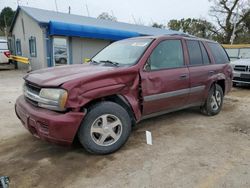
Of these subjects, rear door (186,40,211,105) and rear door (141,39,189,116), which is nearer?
rear door (141,39,189,116)

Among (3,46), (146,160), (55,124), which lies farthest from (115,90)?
(3,46)

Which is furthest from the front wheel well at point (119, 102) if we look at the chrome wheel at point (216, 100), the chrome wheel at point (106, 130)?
the chrome wheel at point (216, 100)

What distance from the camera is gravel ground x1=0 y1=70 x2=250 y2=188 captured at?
9.53 ft

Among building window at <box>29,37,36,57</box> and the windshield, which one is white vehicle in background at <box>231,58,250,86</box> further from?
building window at <box>29,37,36,57</box>

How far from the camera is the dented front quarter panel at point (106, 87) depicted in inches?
123

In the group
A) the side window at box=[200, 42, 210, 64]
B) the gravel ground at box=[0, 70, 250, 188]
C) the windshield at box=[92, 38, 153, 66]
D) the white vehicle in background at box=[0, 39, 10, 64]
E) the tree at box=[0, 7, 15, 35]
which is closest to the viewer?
the gravel ground at box=[0, 70, 250, 188]

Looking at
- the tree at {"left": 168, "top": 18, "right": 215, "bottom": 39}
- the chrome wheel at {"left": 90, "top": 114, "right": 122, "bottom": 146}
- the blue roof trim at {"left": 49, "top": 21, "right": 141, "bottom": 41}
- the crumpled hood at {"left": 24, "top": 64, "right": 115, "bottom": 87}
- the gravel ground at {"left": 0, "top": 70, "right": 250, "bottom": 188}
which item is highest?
the tree at {"left": 168, "top": 18, "right": 215, "bottom": 39}

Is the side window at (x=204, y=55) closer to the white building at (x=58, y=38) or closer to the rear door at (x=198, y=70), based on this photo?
the rear door at (x=198, y=70)

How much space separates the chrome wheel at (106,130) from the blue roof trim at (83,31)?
1098cm

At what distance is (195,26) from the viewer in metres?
39.2

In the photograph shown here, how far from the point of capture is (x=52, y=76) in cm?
348

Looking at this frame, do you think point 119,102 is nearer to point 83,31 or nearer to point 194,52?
point 194,52

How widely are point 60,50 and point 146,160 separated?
12.6 meters

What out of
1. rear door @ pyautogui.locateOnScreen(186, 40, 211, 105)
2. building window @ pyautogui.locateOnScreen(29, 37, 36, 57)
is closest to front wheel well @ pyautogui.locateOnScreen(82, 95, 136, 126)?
rear door @ pyautogui.locateOnScreen(186, 40, 211, 105)
